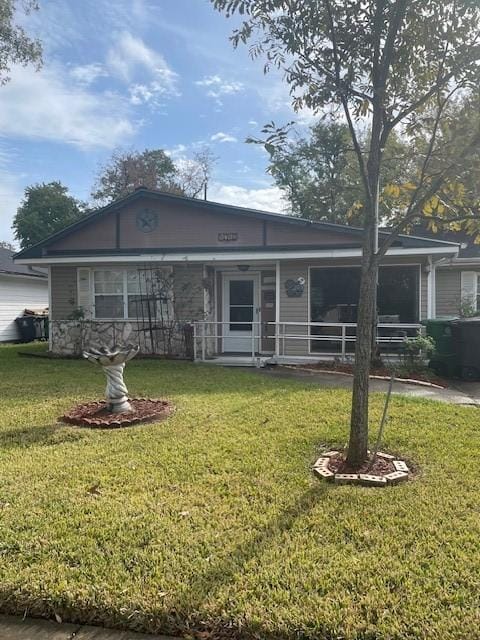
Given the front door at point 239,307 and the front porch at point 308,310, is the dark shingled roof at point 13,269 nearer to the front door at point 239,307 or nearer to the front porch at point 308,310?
the front door at point 239,307

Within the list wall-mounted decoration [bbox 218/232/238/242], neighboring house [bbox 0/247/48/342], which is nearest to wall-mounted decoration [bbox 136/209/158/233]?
wall-mounted decoration [bbox 218/232/238/242]

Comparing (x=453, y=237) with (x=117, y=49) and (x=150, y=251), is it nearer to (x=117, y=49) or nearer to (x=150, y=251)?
(x=150, y=251)

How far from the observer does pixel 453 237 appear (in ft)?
59.1

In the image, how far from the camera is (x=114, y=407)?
6520 millimetres

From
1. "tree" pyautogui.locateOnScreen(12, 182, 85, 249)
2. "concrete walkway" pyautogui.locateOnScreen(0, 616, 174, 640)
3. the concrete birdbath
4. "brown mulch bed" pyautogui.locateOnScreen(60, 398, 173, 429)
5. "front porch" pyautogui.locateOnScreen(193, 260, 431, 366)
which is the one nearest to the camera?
"concrete walkway" pyautogui.locateOnScreen(0, 616, 174, 640)

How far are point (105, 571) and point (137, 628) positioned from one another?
0.47 metres

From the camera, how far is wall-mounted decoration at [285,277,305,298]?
40.2ft

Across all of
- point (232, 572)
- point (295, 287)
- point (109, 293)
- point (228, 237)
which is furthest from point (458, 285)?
point (232, 572)

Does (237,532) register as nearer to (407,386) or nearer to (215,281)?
(407,386)

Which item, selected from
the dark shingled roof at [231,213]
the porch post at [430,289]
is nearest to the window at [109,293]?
the dark shingled roof at [231,213]

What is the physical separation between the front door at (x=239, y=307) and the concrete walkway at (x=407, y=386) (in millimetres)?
2886

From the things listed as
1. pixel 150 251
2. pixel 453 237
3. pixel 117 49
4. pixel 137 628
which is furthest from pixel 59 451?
pixel 453 237

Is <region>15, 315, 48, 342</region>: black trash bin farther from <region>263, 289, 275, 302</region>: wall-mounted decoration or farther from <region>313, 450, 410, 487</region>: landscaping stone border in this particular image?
<region>313, 450, 410, 487</region>: landscaping stone border

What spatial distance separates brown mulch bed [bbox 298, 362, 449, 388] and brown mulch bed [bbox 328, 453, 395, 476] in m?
4.96
